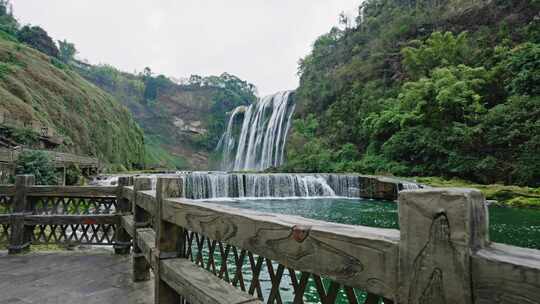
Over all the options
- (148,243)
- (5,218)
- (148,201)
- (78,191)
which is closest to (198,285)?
(148,243)

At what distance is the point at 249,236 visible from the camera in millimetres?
1584

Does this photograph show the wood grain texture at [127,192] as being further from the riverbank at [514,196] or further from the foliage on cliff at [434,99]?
the foliage on cliff at [434,99]

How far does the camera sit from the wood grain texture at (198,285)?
5.63 ft

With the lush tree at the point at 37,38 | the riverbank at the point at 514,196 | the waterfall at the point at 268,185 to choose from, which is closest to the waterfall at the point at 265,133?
the waterfall at the point at 268,185

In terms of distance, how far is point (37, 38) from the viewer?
42875mm

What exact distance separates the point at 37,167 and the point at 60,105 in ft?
62.8

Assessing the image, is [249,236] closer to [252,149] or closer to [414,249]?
[414,249]

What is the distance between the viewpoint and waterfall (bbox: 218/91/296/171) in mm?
38062

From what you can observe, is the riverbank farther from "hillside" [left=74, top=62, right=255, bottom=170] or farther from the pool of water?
"hillside" [left=74, top=62, right=255, bottom=170]

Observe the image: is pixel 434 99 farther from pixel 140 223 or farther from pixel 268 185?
pixel 140 223

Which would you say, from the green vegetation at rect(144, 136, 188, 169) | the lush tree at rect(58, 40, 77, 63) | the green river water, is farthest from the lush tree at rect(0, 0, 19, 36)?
the green river water

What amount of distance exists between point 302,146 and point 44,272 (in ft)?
93.1

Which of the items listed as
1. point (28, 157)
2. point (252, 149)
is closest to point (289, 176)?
point (28, 157)

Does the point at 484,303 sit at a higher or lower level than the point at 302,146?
lower
